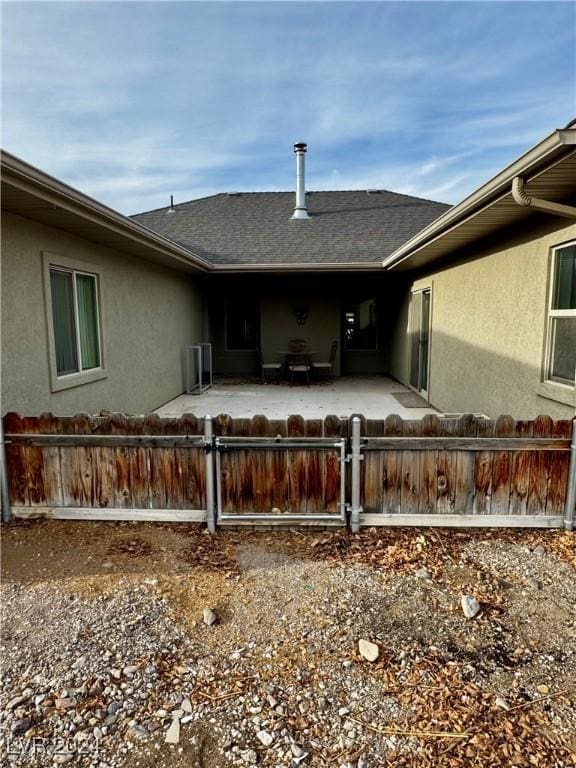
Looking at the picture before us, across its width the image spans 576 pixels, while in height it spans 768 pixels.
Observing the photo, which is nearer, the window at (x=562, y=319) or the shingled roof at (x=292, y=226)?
the window at (x=562, y=319)

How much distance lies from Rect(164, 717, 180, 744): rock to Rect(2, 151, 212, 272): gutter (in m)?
3.40

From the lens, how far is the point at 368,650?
220 cm

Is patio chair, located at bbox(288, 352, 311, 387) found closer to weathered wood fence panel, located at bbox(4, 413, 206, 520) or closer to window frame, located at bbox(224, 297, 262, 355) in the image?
window frame, located at bbox(224, 297, 262, 355)

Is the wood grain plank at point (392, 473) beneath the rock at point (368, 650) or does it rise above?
above

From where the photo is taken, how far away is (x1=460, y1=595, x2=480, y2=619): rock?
245 cm

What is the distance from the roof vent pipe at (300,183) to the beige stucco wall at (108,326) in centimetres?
388

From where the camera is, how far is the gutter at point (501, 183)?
300cm

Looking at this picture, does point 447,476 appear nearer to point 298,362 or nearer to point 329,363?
point 298,362

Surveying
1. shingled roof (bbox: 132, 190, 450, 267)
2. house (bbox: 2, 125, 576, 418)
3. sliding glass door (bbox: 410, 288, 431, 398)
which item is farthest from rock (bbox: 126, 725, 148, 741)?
shingled roof (bbox: 132, 190, 450, 267)

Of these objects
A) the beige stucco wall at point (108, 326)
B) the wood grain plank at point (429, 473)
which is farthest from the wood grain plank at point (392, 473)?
the beige stucco wall at point (108, 326)

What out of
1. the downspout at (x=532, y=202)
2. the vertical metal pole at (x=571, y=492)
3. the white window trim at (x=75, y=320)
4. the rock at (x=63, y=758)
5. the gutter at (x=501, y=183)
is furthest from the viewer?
the white window trim at (x=75, y=320)

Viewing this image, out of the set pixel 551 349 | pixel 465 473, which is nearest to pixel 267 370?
pixel 551 349

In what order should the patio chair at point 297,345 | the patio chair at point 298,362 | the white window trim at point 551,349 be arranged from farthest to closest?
1. the patio chair at point 297,345
2. the patio chair at point 298,362
3. the white window trim at point 551,349

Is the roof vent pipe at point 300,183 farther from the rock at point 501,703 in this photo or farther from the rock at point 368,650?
the rock at point 501,703
